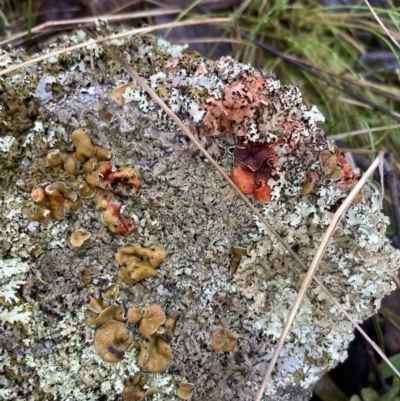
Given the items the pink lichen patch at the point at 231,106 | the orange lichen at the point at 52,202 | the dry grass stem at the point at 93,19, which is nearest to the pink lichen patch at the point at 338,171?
the pink lichen patch at the point at 231,106

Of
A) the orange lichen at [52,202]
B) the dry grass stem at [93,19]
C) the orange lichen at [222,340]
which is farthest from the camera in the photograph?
the dry grass stem at [93,19]

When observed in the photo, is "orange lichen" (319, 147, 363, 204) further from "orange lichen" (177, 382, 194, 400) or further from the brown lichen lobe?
"orange lichen" (177, 382, 194, 400)

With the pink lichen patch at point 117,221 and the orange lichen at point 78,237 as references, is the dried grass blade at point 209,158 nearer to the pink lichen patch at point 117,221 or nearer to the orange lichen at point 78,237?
the pink lichen patch at point 117,221

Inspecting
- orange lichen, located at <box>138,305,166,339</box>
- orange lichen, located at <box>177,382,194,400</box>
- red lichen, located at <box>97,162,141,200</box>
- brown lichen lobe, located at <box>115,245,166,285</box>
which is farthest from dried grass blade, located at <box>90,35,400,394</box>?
orange lichen, located at <box>177,382,194,400</box>

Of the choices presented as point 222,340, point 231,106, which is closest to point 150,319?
point 222,340

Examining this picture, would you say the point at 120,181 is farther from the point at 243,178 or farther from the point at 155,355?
the point at 155,355

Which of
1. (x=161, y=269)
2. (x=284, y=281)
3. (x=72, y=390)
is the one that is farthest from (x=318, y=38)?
(x=72, y=390)

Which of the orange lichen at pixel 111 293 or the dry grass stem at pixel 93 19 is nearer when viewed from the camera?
the orange lichen at pixel 111 293

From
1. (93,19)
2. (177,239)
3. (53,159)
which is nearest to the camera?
(53,159)

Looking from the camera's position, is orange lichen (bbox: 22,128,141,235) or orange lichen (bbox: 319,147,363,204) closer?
orange lichen (bbox: 22,128,141,235)
